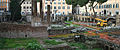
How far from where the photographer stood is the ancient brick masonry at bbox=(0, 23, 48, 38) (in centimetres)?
2205

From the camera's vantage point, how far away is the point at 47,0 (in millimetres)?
70500

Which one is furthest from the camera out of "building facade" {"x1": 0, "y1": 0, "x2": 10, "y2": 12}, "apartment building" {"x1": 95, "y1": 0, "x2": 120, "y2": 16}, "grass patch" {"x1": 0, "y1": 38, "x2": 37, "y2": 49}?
"building facade" {"x1": 0, "y1": 0, "x2": 10, "y2": 12}

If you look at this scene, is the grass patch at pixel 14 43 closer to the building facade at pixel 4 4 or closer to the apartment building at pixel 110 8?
the apartment building at pixel 110 8

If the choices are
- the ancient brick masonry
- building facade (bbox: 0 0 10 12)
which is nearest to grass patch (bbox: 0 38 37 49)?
the ancient brick masonry

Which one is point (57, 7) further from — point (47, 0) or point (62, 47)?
point (62, 47)

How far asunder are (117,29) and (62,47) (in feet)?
49.5

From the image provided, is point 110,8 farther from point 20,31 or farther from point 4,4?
point 20,31

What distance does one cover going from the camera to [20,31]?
878 inches

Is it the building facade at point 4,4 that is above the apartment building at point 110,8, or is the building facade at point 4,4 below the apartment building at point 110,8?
above

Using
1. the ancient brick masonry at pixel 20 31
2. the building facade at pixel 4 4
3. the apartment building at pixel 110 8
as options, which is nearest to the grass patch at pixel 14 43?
the ancient brick masonry at pixel 20 31

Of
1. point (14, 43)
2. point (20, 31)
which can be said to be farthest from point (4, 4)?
point (14, 43)

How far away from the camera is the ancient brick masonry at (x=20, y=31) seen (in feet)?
72.3

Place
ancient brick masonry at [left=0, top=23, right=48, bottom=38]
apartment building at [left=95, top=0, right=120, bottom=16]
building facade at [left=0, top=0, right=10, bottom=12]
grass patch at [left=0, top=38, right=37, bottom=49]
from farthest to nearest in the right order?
building facade at [left=0, top=0, right=10, bottom=12] → apartment building at [left=95, top=0, right=120, bottom=16] → ancient brick masonry at [left=0, top=23, right=48, bottom=38] → grass patch at [left=0, top=38, right=37, bottom=49]

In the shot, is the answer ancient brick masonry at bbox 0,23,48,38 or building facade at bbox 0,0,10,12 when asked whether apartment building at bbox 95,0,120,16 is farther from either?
ancient brick masonry at bbox 0,23,48,38
